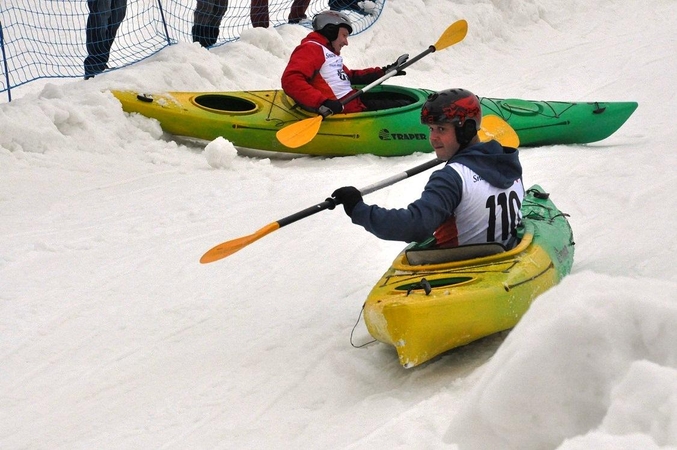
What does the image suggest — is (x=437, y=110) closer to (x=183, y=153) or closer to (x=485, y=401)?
(x=485, y=401)

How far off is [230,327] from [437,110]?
1.44 m

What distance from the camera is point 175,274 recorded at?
16.4ft

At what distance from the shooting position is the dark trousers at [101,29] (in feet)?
24.7

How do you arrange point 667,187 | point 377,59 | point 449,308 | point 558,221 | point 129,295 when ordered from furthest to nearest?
point 377,59
point 667,187
point 129,295
point 558,221
point 449,308

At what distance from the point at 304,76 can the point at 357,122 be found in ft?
1.71

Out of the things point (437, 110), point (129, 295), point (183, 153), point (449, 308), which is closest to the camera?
point (449, 308)

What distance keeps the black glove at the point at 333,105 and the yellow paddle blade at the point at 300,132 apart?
326mm

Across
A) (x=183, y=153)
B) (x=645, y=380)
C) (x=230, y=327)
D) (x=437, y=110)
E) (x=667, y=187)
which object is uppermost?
(x=645, y=380)

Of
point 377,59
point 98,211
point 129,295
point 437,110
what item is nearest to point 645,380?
point 437,110

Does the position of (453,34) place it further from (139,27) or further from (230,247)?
(230,247)

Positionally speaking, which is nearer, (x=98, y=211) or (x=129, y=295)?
(x=129, y=295)

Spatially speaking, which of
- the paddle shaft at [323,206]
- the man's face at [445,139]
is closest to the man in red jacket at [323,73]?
the paddle shaft at [323,206]

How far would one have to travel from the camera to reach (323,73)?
7004mm

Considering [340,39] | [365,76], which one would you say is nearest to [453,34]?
[365,76]
